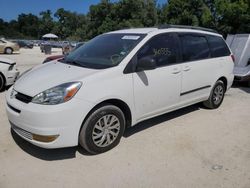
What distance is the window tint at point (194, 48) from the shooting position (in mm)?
4584

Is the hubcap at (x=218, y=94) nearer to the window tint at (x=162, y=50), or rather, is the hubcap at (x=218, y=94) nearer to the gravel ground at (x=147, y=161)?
the gravel ground at (x=147, y=161)

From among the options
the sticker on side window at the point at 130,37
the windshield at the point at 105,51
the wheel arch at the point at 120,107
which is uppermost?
the sticker on side window at the point at 130,37

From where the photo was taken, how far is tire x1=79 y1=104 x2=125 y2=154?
11.0 ft

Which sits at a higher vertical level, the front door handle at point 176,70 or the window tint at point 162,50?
the window tint at point 162,50

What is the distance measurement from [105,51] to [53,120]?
1.51 metres

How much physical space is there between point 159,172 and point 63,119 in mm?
1332

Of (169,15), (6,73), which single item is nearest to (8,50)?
(6,73)

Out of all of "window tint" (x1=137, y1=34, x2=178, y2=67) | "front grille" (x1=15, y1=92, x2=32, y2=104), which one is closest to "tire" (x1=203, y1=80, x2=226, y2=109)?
"window tint" (x1=137, y1=34, x2=178, y2=67)

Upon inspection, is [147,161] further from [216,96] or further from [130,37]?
[216,96]

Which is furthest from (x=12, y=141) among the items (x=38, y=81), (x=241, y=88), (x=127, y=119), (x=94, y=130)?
(x=241, y=88)

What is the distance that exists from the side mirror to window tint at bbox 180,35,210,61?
3.46ft

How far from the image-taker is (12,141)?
153 inches

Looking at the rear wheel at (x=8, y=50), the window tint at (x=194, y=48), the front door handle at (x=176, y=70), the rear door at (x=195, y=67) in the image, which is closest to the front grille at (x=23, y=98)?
the front door handle at (x=176, y=70)

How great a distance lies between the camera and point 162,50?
4.19 m
